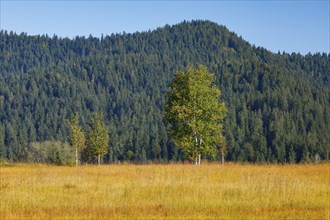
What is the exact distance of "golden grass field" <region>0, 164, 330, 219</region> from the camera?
15.6 meters

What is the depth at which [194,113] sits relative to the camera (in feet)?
137

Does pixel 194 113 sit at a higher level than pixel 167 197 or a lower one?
higher

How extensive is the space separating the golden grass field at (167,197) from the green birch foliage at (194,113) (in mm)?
16038

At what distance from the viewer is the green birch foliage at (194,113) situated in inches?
1634

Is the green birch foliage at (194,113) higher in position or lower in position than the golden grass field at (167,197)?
higher

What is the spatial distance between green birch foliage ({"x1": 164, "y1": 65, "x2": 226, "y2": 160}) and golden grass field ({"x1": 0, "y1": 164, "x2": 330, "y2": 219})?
1604 centimetres

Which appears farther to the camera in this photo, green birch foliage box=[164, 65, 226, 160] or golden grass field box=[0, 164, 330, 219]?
green birch foliage box=[164, 65, 226, 160]

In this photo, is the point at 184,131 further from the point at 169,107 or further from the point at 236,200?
the point at 236,200

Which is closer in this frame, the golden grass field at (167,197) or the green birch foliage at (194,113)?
the golden grass field at (167,197)

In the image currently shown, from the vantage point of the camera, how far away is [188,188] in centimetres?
2095

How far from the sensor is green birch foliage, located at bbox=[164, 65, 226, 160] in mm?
41500

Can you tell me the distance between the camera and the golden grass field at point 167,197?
1563cm

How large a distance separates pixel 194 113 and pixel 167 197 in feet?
76.3

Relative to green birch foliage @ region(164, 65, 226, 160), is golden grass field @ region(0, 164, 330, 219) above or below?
below
